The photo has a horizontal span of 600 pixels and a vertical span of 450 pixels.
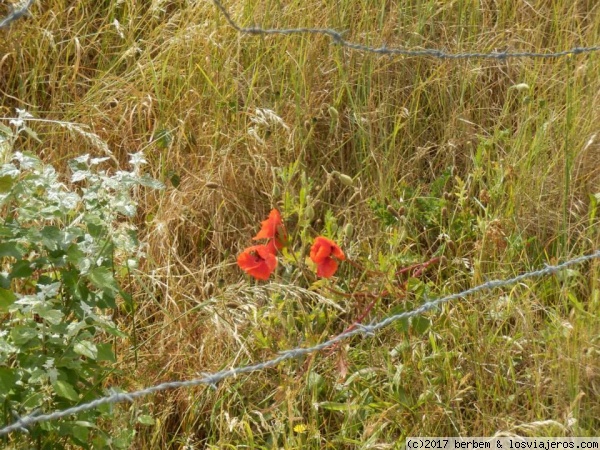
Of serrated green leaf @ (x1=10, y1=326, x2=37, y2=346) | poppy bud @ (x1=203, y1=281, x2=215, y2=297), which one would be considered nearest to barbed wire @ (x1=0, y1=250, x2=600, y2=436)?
serrated green leaf @ (x1=10, y1=326, x2=37, y2=346)

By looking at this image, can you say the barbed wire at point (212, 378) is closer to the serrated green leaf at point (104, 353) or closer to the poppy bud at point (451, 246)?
the serrated green leaf at point (104, 353)

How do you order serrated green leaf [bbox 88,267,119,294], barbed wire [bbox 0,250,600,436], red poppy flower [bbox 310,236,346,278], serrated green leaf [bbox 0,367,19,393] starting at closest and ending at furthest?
barbed wire [bbox 0,250,600,436] → serrated green leaf [bbox 0,367,19,393] → serrated green leaf [bbox 88,267,119,294] → red poppy flower [bbox 310,236,346,278]

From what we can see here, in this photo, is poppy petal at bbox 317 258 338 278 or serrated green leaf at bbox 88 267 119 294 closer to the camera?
serrated green leaf at bbox 88 267 119 294

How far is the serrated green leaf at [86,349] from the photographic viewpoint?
1.76m

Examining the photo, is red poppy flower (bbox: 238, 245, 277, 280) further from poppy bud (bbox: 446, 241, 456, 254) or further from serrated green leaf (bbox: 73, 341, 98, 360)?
poppy bud (bbox: 446, 241, 456, 254)

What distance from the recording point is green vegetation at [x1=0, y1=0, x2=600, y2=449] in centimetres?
198

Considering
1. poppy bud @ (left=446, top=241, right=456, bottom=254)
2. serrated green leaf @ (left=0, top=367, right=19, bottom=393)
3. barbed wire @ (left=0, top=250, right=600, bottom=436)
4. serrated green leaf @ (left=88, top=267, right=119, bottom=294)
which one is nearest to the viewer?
barbed wire @ (left=0, top=250, right=600, bottom=436)

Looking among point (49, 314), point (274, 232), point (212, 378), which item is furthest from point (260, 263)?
point (212, 378)

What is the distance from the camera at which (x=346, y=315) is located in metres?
2.31

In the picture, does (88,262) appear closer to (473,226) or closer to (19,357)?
(19,357)

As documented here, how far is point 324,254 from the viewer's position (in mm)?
1943

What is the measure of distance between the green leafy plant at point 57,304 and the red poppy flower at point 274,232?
0.27 meters

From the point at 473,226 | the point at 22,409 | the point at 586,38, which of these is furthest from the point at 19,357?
the point at 586,38

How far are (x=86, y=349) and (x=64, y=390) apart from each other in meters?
0.09
